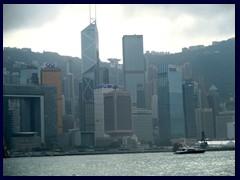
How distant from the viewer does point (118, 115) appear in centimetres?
18412

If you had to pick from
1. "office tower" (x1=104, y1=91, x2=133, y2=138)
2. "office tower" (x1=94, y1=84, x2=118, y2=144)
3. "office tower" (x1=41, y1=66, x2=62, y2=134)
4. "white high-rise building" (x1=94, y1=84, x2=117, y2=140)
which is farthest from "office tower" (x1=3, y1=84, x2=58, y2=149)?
"office tower" (x1=104, y1=91, x2=133, y2=138)

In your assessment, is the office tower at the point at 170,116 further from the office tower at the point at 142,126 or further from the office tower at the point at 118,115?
the office tower at the point at 118,115

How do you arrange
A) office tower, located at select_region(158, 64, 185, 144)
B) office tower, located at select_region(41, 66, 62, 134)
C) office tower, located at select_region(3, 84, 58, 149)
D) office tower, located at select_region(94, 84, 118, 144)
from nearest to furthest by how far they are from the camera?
office tower, located at select_region(3, 84, 58, 149) → office tower, located at select_region(94, 84, 118, 144) → office tower, located at select_region(158, 64, 185, 144) → office tower, located at select_region(41, 66, 62, 134)

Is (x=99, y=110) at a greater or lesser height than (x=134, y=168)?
greater

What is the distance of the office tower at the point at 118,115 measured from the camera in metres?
183

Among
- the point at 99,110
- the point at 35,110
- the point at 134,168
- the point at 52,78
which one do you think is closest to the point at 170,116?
the point at 99,110

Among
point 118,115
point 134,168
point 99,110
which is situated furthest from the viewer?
point 99,110

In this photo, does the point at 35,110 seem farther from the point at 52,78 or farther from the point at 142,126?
the point at 142,126

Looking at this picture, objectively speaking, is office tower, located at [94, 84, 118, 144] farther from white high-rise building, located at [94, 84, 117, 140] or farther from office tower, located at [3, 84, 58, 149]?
office tower, located at [3, 84, 58, 149]

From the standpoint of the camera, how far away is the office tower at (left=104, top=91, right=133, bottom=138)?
18275 cm

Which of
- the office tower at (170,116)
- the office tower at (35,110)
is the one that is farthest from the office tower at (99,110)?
the office tower at (170,116)

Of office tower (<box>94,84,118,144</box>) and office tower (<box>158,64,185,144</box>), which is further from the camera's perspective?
office tower (<box>158,64,185,144</box>)
